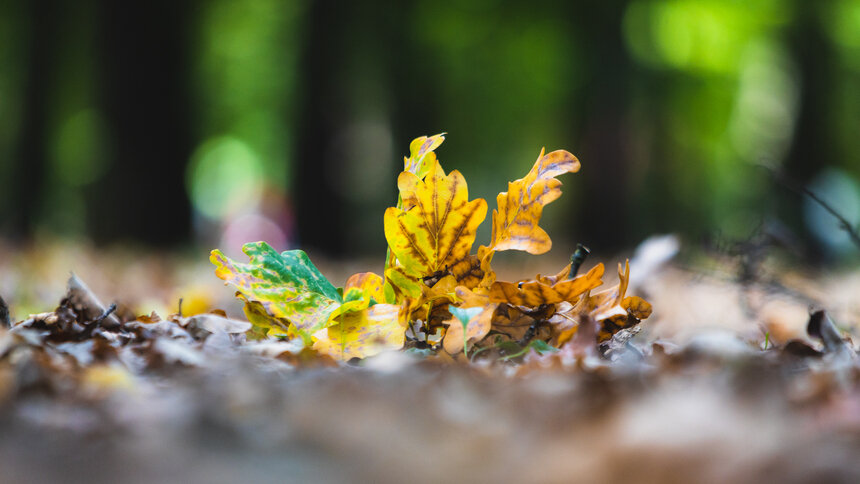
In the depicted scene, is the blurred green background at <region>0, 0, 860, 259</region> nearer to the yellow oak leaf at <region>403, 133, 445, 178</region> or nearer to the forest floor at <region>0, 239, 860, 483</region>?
the yellow oak leaf at <region>403, 133, 445, 178</region>

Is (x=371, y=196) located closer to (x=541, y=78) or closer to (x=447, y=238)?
(x=541, y=78)

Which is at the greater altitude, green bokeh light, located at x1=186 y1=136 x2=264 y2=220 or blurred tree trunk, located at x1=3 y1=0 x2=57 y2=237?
blurred tree trunk, located at x1=3 y1=0 x2=57 y2=237

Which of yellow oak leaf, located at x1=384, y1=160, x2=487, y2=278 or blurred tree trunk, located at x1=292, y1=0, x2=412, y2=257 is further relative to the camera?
blurred tree trunk, located at x1=292, y1=0, x2=412, y2=257

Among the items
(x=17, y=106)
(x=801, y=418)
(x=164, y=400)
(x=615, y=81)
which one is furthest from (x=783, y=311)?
(x=17, y=106)

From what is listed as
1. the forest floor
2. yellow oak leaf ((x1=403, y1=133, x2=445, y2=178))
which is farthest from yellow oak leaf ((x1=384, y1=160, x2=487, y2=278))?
the forest floor

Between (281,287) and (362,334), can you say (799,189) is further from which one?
(281,287)

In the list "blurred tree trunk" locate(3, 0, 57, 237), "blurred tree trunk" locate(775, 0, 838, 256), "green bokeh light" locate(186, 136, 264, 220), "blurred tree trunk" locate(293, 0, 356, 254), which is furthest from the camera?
"green bokeh light" locate(186, 136, 264, 220)

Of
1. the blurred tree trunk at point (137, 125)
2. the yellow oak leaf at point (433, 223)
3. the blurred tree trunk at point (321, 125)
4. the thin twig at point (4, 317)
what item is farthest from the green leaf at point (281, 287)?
the blurred tree trunk at point (321, 125)
